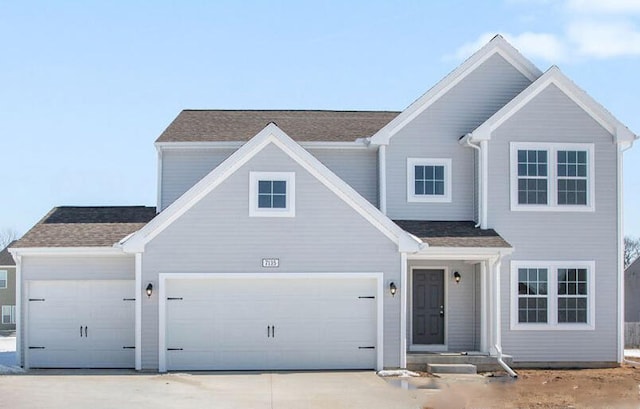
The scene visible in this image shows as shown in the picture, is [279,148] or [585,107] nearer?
[279,148]

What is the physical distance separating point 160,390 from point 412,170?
9.46 m

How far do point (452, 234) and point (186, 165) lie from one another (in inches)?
308

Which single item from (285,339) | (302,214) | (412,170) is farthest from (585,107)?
(285,339)

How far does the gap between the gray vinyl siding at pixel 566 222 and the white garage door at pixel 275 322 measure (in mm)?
4330

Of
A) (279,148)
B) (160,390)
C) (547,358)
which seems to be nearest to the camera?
(160,390)

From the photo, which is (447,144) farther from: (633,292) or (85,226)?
(633,292)

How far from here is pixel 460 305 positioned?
22.6 meters

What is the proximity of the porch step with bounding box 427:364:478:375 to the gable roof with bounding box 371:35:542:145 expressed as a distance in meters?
6.06

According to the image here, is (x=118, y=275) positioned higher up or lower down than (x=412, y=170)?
lower down

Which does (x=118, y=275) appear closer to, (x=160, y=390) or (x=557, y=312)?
(x=160, y=390)

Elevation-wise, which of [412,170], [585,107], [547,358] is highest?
[585,107]

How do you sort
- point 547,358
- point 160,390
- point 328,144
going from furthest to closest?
1. point 328,144
2. point 547,358
3. point 160,390

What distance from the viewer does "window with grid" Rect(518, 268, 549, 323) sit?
2194 centimetres

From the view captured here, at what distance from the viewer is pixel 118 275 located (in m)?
21.2
